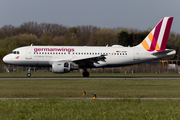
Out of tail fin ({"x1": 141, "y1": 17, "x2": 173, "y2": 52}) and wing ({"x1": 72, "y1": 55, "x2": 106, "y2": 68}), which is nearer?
wing ({"x1": 72, "y1": 55, "x2": 106, "y2": 68})

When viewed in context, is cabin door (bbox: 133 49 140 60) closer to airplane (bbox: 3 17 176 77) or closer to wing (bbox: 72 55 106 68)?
airplane (bbox: 3 17 176 77)

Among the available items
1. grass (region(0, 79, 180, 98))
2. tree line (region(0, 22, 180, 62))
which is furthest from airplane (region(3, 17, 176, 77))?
tree line (region(0, 22, 180, 62))

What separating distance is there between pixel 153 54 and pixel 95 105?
31.4 meters

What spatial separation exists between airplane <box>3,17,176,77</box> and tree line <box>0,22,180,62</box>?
41627 mm

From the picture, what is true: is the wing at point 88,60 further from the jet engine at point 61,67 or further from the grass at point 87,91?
the grass at point 87,91

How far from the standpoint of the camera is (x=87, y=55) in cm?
4419

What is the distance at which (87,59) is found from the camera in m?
41.8

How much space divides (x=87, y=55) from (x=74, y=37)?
75.9 metres

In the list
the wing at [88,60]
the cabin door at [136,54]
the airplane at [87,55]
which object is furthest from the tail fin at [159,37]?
the wing at [88,60]

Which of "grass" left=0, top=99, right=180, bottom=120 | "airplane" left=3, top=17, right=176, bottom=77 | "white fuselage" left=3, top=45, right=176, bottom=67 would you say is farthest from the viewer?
"white fuselage" left=3, top=45, right=176, bottom=67

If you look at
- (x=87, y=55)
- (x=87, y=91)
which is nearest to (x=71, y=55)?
(x=87, y=55)

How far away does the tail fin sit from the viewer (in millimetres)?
46781

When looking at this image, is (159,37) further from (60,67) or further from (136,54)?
(60,67)

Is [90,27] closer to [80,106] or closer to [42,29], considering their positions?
[42,29]
